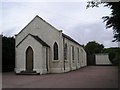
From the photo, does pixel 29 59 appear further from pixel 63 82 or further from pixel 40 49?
pixel 63 82

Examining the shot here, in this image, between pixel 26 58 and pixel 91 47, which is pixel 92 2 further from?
pixel 91 47

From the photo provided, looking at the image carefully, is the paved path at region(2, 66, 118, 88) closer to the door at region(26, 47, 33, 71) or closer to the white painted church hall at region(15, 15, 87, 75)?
the white painted church hall at region(15, 15, 87, 75)

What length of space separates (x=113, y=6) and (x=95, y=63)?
5250cm

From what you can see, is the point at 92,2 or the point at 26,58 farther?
the point at 26,58

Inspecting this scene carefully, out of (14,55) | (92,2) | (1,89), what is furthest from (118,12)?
(14,55)

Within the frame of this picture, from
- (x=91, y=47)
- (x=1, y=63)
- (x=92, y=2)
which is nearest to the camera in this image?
(x=92, y=2)

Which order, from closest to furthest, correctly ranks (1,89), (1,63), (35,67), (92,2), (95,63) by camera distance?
(92,2), (1,89), (35,67), (1,63), (95,63)

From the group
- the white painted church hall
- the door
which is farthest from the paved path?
the door

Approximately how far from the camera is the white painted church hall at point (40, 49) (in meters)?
30.5

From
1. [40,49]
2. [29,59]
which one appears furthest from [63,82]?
[29,59]

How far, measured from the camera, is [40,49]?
3034 cm

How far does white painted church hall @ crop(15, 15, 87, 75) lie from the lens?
30453 millimetres

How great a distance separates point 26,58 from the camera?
31422mm

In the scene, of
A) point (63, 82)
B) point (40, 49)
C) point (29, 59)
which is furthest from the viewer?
point (29, 59)
